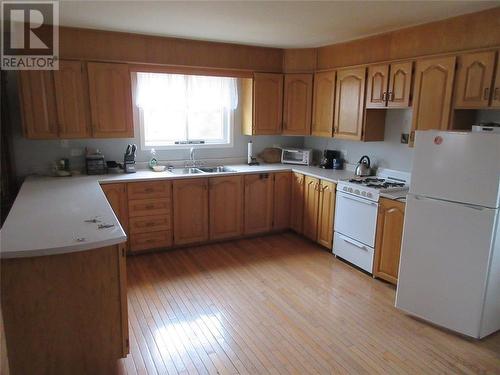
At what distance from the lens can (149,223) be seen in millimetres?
3943

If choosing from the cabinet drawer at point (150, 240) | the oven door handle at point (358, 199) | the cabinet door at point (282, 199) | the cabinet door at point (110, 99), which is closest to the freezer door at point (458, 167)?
the oven door handle at point (358, 199)

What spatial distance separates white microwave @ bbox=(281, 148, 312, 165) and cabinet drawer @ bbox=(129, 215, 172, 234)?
186 centimetres

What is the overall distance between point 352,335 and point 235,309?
0.94 metres

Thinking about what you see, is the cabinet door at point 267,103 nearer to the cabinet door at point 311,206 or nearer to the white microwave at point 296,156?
the white microwave at point 296,156

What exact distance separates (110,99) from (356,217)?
2.86m

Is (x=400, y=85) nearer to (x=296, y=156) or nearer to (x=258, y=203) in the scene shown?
(x=296, y=156)

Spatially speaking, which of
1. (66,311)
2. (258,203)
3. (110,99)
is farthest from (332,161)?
(66,311)

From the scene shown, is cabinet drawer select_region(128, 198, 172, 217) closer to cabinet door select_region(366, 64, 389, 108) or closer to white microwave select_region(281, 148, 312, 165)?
white microwave select_region(281, 148, 312, 165)

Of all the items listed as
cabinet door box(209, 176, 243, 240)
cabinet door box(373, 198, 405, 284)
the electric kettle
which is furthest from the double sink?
cabinet door box(373, 198, 405, 284)

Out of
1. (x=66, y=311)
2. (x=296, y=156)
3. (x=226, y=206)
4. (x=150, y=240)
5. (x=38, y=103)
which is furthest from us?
(x=296, y=156)

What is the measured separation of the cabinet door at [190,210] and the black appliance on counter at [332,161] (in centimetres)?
161

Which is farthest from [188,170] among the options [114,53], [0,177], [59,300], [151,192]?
[59,300]

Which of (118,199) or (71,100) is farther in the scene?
(118,199)

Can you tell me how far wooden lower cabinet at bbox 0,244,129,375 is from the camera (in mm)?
1862
